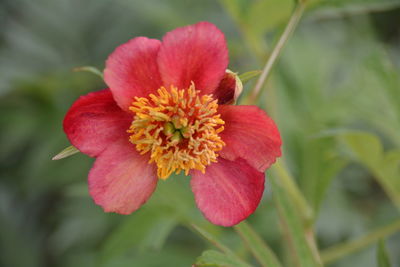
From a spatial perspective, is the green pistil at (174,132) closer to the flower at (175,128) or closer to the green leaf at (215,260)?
the flower at (175,128)

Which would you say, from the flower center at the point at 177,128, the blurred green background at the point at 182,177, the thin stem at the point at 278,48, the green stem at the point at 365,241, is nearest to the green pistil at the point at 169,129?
the flower center at the point at 177,128

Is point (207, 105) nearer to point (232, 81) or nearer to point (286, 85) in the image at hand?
point (232, 81)

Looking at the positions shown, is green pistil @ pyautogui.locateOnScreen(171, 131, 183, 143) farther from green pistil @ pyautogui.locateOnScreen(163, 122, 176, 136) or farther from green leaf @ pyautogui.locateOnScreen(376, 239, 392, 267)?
green leaf @ pyautogui.locateOnScreen(376, 239, 392, 267)

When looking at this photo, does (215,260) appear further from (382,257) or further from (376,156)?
(376,156)

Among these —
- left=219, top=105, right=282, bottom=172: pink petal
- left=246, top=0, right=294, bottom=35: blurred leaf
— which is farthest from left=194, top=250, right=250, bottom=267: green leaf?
left=246, top=0, right=294, bottom=35: blurred leaf

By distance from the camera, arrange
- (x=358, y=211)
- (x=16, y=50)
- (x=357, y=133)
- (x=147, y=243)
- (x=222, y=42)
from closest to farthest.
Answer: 1. (x=222, y=42)
2. (x=357, y=133)
3. (x=147, y=243)
4. (x=358, y=211)
5. (x=16, y=50)

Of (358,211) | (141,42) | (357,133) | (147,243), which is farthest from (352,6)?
(358,211)

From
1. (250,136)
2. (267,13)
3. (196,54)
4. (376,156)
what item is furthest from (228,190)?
(267,13)
